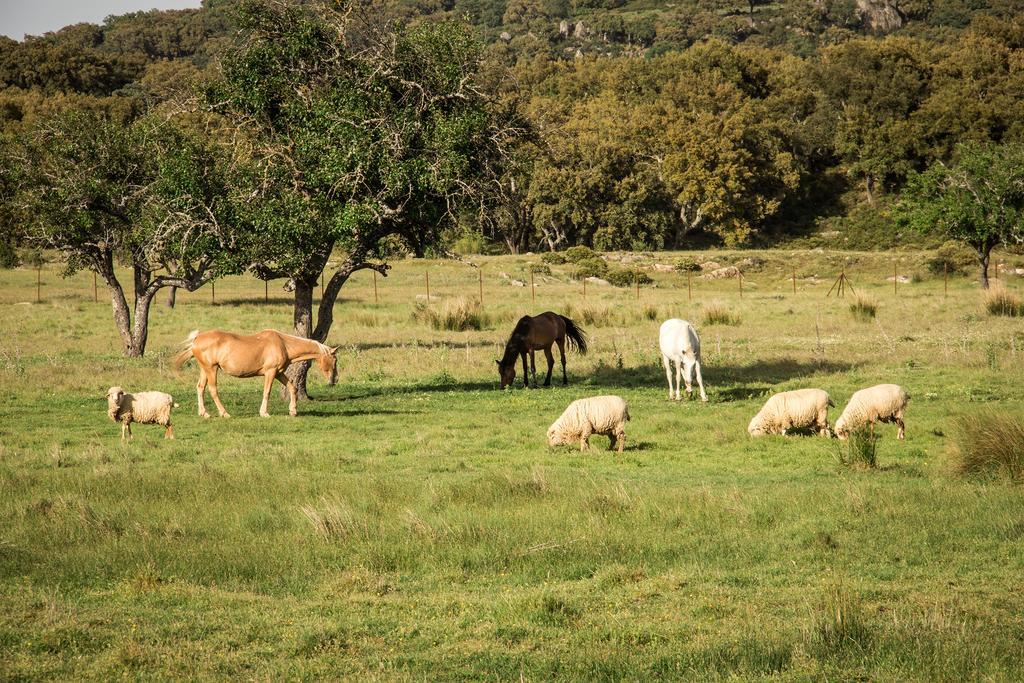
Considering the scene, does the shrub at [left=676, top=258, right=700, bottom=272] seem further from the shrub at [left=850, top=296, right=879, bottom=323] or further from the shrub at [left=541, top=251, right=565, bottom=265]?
the shrub at [left=850, top=296, right=879, bottom=323]

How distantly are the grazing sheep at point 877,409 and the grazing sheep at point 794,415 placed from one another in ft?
1.58

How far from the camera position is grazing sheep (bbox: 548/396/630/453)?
16.8 m

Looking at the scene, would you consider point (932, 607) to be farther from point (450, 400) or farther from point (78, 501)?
point (450, 400)

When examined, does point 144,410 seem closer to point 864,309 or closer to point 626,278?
point 864,309

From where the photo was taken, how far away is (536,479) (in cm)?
1366

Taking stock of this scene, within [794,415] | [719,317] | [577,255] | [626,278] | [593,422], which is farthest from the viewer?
[577,255]

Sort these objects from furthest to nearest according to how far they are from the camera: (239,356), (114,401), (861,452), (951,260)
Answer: (951,260), (239,356), (114,401), (861,452)

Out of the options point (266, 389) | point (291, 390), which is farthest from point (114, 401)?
point (291, 390)

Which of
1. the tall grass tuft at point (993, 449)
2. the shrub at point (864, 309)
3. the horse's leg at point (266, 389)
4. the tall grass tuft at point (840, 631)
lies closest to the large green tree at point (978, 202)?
the shrub at point (864, 309)

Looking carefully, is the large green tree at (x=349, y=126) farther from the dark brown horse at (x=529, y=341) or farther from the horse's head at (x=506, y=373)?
the horse's head at (x=506, y=373)

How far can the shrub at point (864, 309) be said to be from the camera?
37744 millimetres

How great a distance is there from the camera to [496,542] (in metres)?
11.3

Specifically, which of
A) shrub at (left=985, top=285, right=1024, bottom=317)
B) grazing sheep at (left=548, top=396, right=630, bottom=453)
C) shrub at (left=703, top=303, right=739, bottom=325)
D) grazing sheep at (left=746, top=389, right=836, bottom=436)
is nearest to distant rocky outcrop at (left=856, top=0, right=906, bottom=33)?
shrub at (left=985, top=285, right=1024, bottom=317)

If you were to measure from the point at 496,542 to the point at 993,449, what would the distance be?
23.0ft
